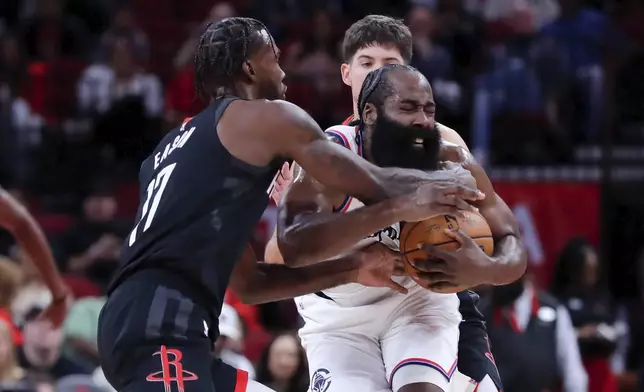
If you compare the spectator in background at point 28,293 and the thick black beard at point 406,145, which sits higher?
the thick black beard at point 406,145

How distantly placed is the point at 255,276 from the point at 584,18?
9072 millimetres

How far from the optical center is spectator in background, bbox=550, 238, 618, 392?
9328 millimetres

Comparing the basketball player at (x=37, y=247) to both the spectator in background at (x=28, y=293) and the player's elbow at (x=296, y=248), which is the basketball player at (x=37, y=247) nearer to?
the player's elbow at (x=296, y=248)

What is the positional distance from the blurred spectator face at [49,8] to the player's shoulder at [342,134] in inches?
340

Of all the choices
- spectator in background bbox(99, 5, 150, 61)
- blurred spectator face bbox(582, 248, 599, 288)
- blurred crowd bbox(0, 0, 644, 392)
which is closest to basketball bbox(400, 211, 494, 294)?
blurred crowd bbox(0, 0, 644, 392)

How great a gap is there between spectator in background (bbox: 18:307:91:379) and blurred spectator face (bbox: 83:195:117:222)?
235 cm

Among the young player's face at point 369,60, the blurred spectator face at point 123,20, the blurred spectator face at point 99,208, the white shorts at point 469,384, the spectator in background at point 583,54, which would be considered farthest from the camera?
the blurred spectator face at point 123,20

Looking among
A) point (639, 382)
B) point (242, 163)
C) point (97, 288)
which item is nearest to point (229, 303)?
point (97, 288)

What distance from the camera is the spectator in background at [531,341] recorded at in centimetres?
860

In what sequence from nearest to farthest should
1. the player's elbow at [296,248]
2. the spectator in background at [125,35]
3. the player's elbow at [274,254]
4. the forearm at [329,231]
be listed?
the forearm at [329,231] → the player's elbow at [296,248] → the player's elbow at [274,254] → the spectator in background at [125,35]

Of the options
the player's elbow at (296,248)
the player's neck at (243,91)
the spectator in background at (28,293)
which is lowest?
the spectator in background at (28,293)

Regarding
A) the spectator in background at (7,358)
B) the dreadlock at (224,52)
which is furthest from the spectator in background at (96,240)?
the dreadlock at (224,52)

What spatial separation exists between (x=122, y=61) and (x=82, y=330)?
12.9 feet

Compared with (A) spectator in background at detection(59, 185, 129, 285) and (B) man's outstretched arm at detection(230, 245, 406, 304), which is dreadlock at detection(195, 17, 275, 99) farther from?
(A) spectator in background at detection(59, 185, 129, 285)
